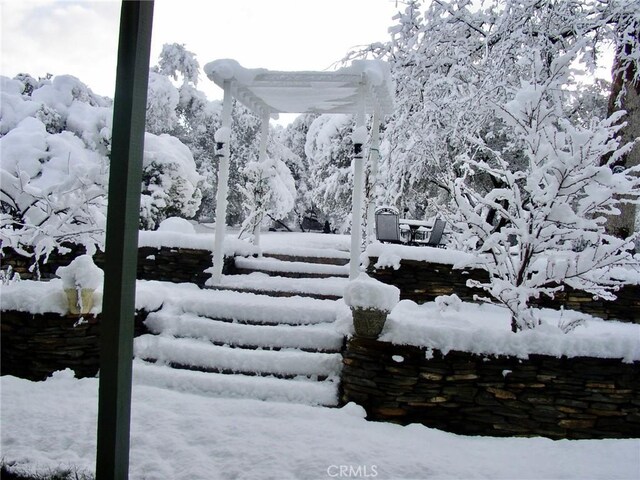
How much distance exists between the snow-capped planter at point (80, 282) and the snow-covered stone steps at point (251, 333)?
0.74m

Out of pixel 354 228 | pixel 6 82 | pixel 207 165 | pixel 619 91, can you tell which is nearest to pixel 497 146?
pixel 619 91

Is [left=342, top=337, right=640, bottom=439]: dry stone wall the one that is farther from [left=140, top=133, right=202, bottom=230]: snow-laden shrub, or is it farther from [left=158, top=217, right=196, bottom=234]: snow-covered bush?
[left=140, top=133, right=202, bottom=230]: snow-laden shrub

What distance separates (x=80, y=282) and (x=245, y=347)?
1.54 m

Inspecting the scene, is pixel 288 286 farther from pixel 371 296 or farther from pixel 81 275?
pixel 81 275

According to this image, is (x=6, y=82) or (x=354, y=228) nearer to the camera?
(x=354, y=228)

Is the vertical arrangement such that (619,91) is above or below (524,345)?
above

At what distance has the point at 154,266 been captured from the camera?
599 centimetres

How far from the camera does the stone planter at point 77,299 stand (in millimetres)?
3754

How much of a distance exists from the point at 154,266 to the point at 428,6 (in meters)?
6.41

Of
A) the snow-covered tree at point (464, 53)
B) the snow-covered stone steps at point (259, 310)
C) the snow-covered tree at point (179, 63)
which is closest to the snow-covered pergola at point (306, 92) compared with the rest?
the snow-covered stone steps at point (259, 310)

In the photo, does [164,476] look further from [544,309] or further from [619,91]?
[619,91]

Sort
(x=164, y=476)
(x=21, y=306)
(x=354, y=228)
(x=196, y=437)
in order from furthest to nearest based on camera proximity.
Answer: (x=354, y=228) → (x=21, y=306) → (x=196, y=437) → (x=164, y=476)

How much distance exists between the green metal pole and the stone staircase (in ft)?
6.66

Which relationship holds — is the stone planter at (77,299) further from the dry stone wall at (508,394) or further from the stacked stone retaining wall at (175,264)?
the dry stone wall at (508,394)
